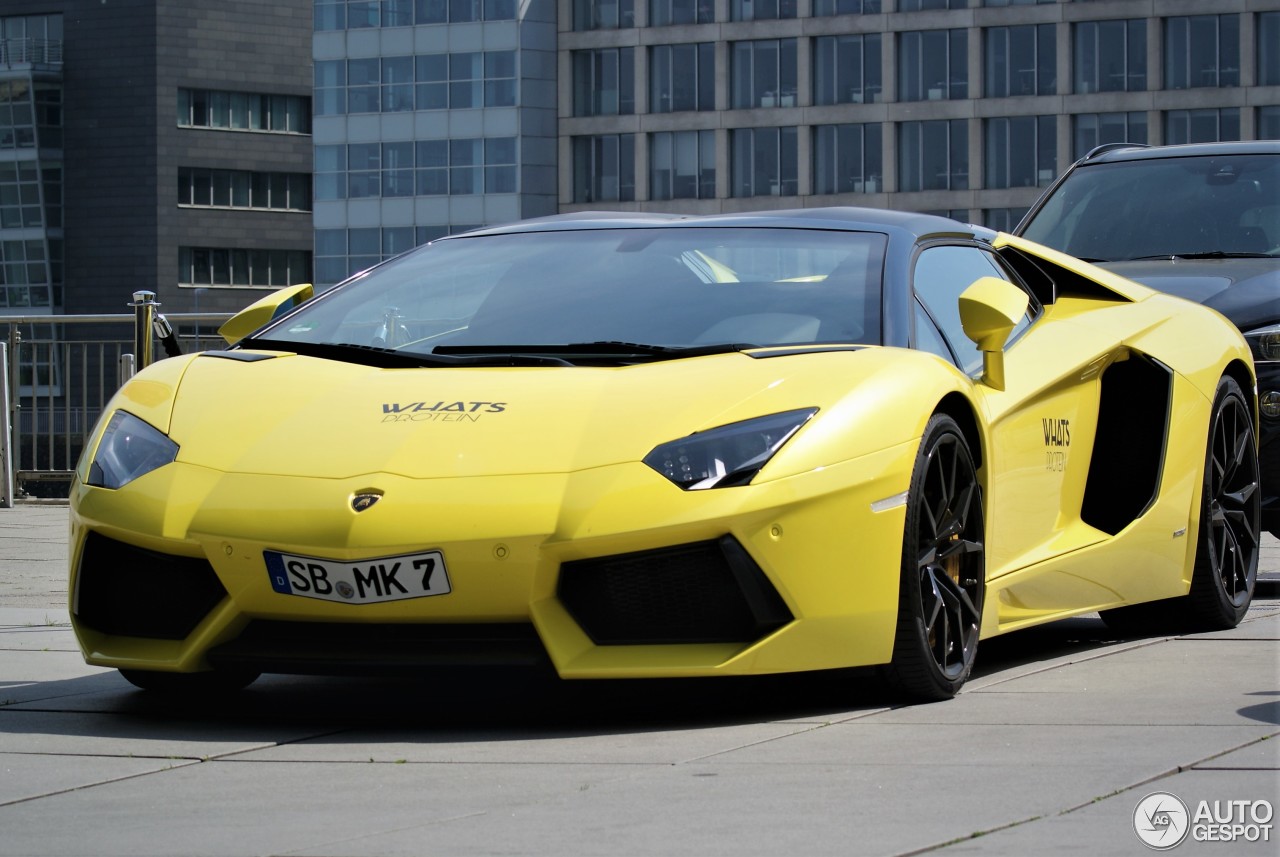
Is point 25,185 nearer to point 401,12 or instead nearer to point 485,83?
point 401,12

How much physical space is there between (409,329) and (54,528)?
24.6ft

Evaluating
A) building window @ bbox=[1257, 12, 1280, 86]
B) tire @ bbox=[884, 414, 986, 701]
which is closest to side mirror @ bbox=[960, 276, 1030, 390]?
tire @ bbox=[884, 414, 986, 701]

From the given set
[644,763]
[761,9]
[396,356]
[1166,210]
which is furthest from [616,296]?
[761,9]

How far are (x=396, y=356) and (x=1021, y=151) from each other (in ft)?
233

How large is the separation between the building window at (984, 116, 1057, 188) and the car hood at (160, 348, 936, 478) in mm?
70434

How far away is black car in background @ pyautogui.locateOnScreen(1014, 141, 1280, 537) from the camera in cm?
832

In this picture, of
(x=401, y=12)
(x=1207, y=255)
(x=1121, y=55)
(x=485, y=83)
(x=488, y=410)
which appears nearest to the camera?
(x=488, y=410)

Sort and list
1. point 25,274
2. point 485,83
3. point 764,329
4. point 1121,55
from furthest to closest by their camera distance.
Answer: point 25,274 < point 485,83 < point 1121,55 < point 764,329

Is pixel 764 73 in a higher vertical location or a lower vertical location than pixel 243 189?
higher

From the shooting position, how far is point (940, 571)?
5.20 meters

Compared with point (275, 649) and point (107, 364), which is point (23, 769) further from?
point (107, 364)

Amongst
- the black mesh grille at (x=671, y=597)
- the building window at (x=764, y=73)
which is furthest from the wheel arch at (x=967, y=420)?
the building window at (x=764, y=73)

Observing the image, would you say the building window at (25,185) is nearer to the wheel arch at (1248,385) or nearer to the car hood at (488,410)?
the wheel arch at (1248,385)
